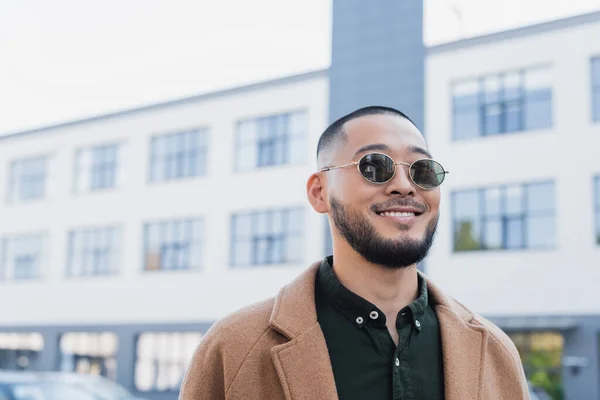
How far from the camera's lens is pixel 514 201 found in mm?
23891

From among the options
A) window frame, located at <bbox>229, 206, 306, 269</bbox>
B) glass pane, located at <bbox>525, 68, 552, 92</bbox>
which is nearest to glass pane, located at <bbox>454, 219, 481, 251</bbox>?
glass pane, located at <bbox>525, 68, 552, 92</bbox>

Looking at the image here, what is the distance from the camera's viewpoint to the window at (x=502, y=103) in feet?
78.5

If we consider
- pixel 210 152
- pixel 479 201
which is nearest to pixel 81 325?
pixel 210 152

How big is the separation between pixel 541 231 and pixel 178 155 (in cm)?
1403

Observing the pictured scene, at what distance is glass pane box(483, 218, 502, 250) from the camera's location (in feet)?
78.7

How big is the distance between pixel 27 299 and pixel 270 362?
3411cm

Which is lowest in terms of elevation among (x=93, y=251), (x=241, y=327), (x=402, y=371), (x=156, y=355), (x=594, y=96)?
(x=156, y=355)

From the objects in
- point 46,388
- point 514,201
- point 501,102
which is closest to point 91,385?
point 46,388

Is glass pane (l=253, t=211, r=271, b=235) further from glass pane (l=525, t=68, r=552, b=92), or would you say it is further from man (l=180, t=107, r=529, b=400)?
man (l=180, t=107, r=529, b=400)

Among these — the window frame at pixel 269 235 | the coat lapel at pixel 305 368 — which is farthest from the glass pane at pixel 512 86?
the coat lapel at pixel 305 368

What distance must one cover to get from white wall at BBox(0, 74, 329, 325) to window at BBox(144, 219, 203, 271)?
1.06 ft

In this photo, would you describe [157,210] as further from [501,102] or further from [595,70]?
[595,70]

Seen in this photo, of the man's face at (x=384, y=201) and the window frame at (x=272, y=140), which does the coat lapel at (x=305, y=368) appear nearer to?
the man's face at (x=384, y=201)

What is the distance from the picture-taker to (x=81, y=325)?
3256 centimetres
